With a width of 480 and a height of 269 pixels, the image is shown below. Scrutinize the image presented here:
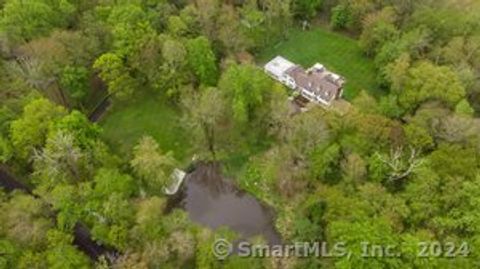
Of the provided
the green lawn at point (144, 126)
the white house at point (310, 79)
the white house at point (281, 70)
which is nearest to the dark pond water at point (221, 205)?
the green lawn at point (144, 126)

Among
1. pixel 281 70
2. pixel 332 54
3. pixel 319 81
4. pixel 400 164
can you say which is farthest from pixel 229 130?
pixel 400 164

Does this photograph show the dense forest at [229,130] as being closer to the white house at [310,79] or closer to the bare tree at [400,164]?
the bare tree at [400,164]

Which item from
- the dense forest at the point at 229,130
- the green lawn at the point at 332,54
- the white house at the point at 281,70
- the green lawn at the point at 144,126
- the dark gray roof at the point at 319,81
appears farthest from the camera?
the green lawn at the point at 332,54

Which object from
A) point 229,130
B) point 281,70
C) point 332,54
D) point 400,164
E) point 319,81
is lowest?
point 229,130

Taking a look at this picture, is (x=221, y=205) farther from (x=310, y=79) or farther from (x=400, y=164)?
(x=310, y=79)

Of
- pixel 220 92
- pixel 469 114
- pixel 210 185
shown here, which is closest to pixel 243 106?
pixel 220 92

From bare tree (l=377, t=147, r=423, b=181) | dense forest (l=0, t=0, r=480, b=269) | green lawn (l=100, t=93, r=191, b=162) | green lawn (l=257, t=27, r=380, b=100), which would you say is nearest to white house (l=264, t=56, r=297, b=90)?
dense forest (l=0, t=0, r=480, b=269)

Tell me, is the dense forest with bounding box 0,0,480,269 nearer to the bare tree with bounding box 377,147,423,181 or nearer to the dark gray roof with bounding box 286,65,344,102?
the bare tree with bounding box 377,147,423,181

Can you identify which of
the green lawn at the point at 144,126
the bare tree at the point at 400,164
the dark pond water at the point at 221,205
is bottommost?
the dark pond water at the point at 221,205
